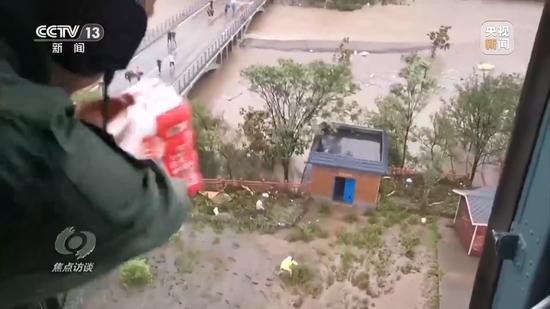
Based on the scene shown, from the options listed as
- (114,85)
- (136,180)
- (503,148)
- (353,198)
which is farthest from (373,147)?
(136,180)

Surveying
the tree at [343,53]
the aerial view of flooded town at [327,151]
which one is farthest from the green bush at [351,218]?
the tree at [343,53]

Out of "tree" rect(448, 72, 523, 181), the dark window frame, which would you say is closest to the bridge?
"tree" rect(448, 72, 523, 181)

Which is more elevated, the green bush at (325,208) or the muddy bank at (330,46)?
the muddy bank at (330,46)

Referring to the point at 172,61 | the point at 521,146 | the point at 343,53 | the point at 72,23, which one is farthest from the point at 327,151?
the point at 72,23

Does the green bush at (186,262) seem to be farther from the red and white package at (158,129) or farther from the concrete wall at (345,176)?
the red and white package at (158,129)

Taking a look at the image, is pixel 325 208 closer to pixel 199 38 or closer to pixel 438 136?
pixel 438 136

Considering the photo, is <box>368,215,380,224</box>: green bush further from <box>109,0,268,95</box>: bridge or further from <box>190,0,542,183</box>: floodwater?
<box>109,0,268,95</box>: bridge

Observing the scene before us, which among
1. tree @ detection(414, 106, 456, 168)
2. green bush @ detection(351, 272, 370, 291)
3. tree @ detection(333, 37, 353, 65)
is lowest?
green bush @ detection(351, 272, 370, 291)

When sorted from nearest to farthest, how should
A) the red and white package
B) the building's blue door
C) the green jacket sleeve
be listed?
the green jacket sleeve, the red and white package, the building's blue door
